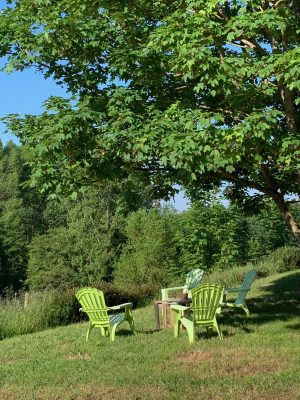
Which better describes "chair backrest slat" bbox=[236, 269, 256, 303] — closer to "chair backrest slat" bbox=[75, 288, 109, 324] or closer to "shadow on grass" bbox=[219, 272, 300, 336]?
"shadow on grass" bbox=[219, 272, 300, 336]

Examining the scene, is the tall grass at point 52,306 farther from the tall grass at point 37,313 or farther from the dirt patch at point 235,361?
the dirt patch at point 235,361

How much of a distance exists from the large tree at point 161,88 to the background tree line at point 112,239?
38.6ft

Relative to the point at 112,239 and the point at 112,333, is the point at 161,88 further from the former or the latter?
the point at 112,239

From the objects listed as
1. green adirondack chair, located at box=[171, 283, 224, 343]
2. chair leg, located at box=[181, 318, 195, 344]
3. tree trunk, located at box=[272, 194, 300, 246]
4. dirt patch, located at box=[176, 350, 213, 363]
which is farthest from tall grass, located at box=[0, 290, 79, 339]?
tree trunk, located at box=[272, 194, 300, 246]

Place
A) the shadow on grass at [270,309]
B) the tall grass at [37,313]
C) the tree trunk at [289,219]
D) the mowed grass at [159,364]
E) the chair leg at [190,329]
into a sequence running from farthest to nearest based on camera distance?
the tall grass at [37,313] → the shadow on grass at [270,309] → the tree trunk at [289,219] → the chair leg at [190,329] → the mowed grass at [159,364]

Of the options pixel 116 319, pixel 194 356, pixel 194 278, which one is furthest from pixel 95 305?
pixel 194 278

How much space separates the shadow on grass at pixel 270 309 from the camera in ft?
30.9

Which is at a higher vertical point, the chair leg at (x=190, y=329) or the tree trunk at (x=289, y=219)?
the tree trunk at (x=289, y=219)

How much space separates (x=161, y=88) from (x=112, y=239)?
34425 millimetres

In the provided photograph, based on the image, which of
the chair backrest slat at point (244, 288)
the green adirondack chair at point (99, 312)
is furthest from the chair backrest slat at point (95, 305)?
the chair backrest slat at point (244, 288)

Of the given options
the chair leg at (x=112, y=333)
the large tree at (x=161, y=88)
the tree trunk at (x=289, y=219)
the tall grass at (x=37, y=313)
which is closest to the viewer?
the large tree at (x=161, y=88)

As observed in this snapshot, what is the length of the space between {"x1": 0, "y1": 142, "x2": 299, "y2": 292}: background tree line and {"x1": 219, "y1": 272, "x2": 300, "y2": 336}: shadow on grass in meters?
6.17

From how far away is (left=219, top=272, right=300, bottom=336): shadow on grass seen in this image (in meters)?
9.42

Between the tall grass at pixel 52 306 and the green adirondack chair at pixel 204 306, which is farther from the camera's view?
the tall grass at pixel 52 306
